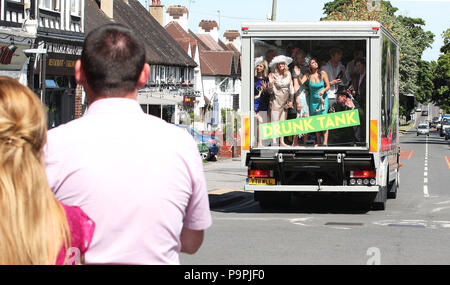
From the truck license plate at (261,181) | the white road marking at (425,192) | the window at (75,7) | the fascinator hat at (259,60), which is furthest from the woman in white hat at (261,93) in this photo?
the window at (75,7)

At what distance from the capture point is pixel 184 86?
65500 millimetres

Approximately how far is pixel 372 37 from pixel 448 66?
235 feet

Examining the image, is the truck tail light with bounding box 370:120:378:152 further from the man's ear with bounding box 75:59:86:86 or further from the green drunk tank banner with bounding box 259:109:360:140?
the man's ear with bounding box 75:59:86:86

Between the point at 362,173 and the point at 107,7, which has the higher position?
the point at 107,7

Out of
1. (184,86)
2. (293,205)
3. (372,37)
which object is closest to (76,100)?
(293,205)

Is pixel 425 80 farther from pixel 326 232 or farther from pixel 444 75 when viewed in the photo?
pixel 326 232

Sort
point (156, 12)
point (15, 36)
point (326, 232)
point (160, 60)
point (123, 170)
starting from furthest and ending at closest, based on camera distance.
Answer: point (156, 12) → point (160, 60) → point (15, 36) → point (326, 232) → point (123, 170)

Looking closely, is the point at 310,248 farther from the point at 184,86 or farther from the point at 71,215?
the point at 184,86

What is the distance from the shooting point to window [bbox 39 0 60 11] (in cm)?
2723

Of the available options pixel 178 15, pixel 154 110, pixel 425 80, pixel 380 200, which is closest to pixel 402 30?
pixel 178 15

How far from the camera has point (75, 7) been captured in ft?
100

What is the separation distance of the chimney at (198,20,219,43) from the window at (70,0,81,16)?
6828 centimetres

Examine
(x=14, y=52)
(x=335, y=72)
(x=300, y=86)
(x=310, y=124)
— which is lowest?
(x=310, y=124)

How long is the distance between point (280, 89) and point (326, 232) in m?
3.78
